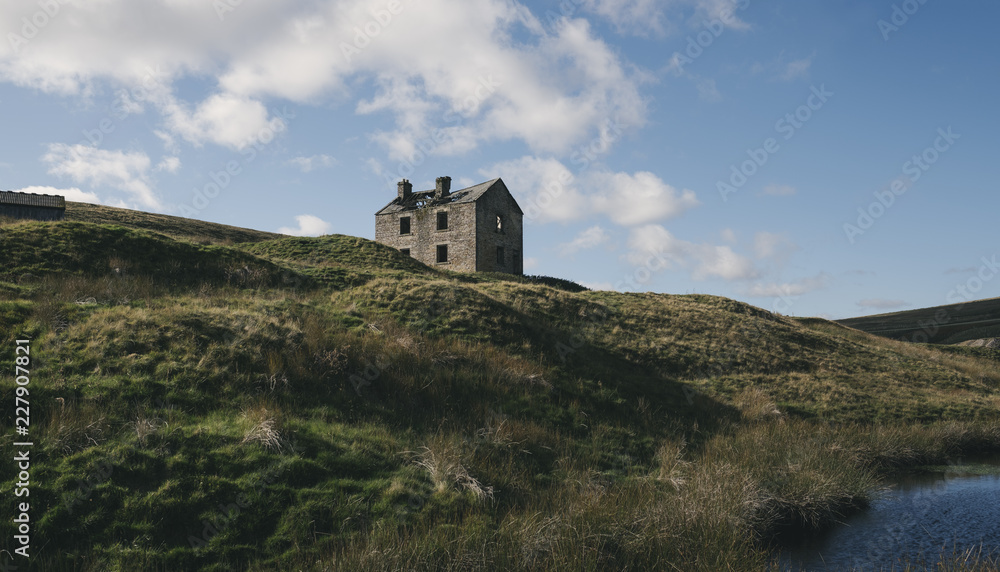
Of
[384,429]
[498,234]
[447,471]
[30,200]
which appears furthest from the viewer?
[498,234]

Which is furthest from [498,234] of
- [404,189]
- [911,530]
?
[911,530]

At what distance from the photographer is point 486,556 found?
7.73 meters

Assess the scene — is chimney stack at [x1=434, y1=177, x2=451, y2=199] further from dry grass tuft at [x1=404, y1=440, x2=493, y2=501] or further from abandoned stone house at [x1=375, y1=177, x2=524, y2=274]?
dry grass tuft at [x1=404, y1=440, x2=493, y2=501]

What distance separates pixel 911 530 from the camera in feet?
36.5

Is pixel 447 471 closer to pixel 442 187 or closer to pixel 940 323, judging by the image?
pixel 442 187

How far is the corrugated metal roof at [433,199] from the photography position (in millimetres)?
48334

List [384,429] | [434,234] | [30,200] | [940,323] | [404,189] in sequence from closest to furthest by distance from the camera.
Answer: [384,429], [30,200], [434,234], [404,189], [940,323]

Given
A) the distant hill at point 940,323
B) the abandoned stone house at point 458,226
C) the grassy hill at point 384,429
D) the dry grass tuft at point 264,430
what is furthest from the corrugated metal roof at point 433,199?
the distant hill at point 940,323

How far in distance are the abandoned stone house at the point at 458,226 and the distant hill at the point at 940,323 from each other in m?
45.4

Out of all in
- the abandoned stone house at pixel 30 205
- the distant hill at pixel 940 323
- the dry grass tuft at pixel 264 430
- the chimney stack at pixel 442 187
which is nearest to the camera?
the dry grass tuft at pixel 264 430

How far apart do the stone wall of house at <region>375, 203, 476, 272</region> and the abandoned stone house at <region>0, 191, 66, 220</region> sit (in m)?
25.4

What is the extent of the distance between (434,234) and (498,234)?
20.2ft

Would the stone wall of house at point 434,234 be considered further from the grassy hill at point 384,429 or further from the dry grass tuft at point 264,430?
the dry grass tuft at point 264,430

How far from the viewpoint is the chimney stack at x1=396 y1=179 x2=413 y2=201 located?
177ft
